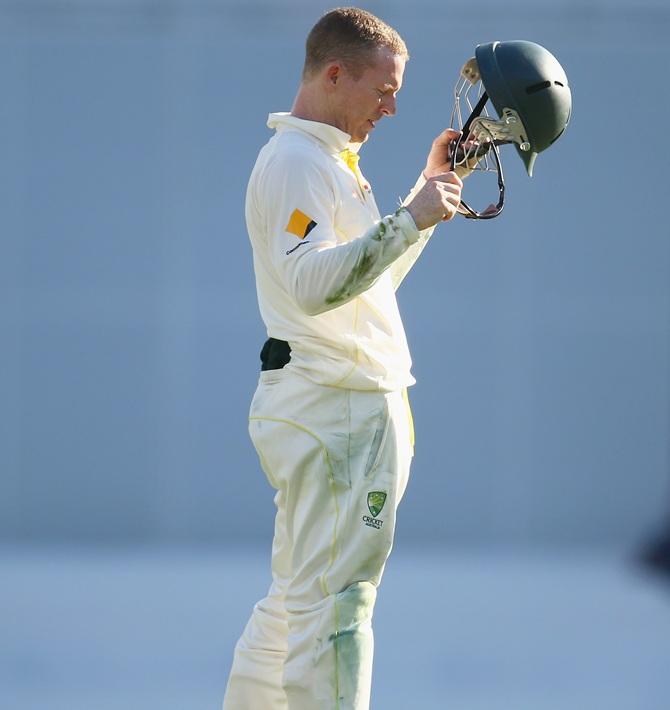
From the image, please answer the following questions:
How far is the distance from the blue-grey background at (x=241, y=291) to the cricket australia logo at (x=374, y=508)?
156 inches

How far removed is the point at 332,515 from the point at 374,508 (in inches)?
3.3

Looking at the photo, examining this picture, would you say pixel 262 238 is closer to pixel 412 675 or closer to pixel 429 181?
pixel 429 181

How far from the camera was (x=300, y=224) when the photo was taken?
2.81 m

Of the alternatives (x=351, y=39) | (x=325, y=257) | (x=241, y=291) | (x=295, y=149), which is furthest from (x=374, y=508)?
(x=241, y=291)

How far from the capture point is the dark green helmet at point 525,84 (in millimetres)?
2994

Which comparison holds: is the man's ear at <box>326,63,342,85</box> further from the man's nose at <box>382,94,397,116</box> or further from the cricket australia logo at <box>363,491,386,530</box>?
the cricket australia logo at <box>363,491,386,530</box>

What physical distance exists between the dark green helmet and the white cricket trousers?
0.63 metres

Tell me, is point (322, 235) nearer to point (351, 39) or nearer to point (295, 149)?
point (295, 149)

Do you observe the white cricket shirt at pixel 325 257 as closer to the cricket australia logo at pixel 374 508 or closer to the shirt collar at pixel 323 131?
the shirt collar at pixel 323 131

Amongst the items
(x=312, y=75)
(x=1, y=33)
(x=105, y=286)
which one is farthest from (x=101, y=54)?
(x=312, y=75)

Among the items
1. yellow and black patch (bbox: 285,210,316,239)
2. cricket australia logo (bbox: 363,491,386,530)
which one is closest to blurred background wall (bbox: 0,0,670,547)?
cricket australia logo (bbox: 363,491,386,530)

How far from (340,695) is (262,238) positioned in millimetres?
916

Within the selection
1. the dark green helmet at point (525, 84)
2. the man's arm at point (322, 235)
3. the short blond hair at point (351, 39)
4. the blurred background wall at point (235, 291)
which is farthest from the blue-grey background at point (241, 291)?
the man's arm at point (322, 235)

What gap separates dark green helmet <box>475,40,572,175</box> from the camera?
299 cm
